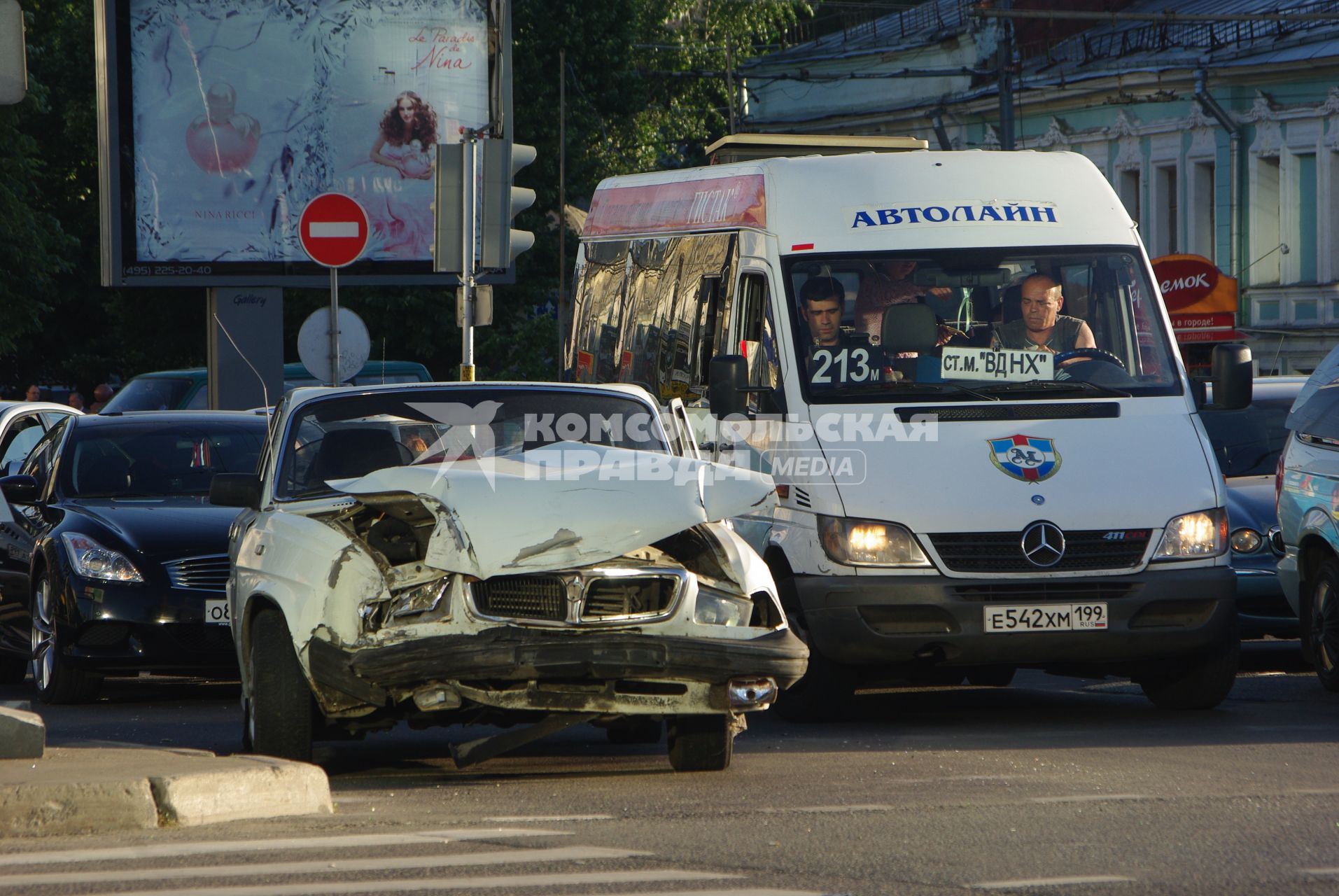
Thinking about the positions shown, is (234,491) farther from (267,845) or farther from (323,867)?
(323,867)

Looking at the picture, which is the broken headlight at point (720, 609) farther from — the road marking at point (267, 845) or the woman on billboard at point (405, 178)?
the woman on billboard at point (405, 178)

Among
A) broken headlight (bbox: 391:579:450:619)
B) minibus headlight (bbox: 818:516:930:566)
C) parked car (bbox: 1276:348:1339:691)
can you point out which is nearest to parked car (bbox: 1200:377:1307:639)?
parked car (bbox: 1276:348:1339:691)

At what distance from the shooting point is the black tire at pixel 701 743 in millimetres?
8711

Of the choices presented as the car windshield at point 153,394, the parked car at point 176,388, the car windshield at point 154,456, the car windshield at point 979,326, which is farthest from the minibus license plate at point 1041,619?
the car windshield at point 153,394

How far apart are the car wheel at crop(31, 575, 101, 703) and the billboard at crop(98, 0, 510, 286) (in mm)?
12274

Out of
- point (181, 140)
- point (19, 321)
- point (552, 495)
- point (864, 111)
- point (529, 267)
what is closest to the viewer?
point (552, 495)

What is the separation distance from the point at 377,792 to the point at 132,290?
3996 cm

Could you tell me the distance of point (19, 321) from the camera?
37.4 m


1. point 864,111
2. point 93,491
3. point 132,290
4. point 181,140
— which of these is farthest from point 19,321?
point 93,491

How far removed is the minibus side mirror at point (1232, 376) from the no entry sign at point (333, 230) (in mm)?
8469

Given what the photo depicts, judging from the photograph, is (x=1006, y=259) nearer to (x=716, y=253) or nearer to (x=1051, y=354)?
(x=1051, y=354)

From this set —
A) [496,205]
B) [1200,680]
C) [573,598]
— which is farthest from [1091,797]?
[496,205]

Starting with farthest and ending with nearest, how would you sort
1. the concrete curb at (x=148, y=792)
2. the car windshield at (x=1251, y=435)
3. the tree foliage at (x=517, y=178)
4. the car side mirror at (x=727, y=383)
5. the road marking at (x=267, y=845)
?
the tree foliage at (x=517, y=178) → the car windshield at (x=1251, y=435) → the car side mirror at (x=727, y=383) → the concrete curb at (x=148, y=792) → the road marking at (x=267, y=845)

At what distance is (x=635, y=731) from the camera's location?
967 centimetres
